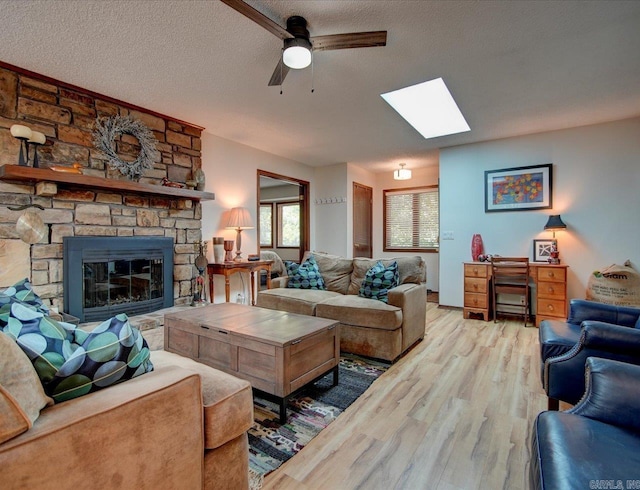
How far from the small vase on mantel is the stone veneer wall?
389 centimetres

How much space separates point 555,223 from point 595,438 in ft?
12.3

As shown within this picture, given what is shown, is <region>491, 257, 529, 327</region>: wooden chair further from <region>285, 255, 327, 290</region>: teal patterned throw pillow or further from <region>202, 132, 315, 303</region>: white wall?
→ <region>202, 132, 315, 303</region>: white wall

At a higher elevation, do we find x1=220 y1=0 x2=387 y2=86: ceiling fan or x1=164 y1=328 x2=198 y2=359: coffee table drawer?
x1=220 y1=0 x2=387 y2=86: ceiling fan

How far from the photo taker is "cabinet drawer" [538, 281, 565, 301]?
12.7ft

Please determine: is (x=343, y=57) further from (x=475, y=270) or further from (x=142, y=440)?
(x=475, y=270)

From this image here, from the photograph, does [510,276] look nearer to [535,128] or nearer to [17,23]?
[535,128]

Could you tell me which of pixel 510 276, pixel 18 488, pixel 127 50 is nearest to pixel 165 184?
pixel 127 50

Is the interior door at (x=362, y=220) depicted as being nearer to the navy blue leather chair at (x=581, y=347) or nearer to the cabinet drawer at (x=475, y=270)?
the cabinet drawer at (x=475, y=270)

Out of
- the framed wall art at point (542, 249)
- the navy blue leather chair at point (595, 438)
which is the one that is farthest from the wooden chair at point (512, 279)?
the navy blue leather chair at point (595, 438)

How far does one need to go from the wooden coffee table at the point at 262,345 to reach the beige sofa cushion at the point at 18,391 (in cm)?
119

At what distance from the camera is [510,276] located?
13.8ft

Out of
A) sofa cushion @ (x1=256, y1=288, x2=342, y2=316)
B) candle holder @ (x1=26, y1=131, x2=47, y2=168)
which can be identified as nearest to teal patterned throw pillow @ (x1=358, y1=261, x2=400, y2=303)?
sofa cushion @ (x1=256, y1=288, x2=342, y2=316)

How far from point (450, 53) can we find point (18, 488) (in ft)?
10.0

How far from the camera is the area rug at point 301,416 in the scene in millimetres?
1655
